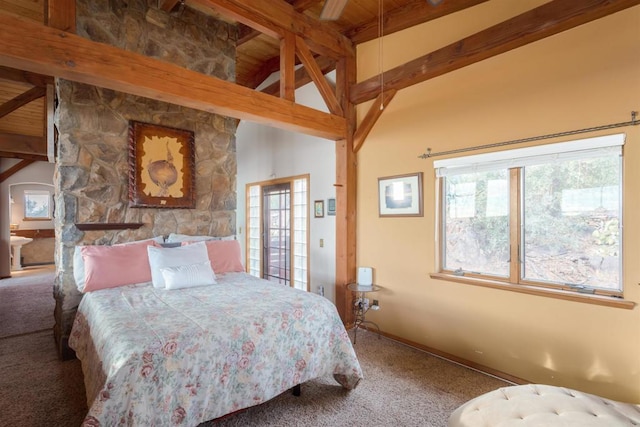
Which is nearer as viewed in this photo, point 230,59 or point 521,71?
point 521,71

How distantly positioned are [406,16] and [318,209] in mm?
2467

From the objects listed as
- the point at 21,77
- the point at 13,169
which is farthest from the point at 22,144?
the point at 21,77

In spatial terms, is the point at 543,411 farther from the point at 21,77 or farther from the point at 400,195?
the point at 21,77

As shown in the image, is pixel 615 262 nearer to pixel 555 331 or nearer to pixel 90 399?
pixel 555 331

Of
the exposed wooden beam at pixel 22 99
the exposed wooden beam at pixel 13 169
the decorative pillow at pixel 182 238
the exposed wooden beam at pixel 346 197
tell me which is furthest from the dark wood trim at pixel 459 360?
the exposed wooden beam at pixel 13 169

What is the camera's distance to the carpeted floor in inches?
82.4

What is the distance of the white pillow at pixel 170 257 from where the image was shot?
2773 millimetres

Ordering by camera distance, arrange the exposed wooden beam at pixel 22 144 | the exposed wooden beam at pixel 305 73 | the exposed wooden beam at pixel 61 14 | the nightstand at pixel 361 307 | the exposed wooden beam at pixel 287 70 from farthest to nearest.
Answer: the exposed wooden beam at pixel 22 144
the exposed wooden beam at pixel 305 73
the nightstand at pixel 361 307
the exposed wooden beam at pixel 287 70
the exposed wooden beam at pixel 61 14

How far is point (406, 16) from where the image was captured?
3.26 metres

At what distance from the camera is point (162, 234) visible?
136 inches

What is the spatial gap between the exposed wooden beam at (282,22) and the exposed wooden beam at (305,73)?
307 mm

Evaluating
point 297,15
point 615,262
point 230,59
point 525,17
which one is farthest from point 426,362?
point 230,59

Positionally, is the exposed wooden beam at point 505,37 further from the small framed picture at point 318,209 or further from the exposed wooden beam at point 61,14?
the exposed wooden beam at point 61,14

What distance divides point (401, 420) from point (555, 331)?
137 centimetres
